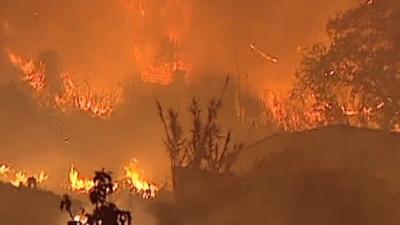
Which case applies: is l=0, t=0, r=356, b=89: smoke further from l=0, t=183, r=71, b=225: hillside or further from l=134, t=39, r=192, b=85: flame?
l=0, t=183, r=71, b=225: hillside

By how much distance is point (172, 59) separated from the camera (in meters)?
32.4

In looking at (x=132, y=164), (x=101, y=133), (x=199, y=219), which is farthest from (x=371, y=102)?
(x=101, y=133)

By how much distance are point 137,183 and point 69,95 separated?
19.8ft

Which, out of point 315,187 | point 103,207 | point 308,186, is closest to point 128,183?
point 308,186

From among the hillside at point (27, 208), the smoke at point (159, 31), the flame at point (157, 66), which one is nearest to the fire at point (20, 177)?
the smoke at point (159, 31)

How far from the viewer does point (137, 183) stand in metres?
26.6

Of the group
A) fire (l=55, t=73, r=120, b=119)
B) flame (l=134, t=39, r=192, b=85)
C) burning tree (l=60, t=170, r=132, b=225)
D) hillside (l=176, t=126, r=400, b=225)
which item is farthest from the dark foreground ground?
flame (l=134, t=39, r=192, b=85)

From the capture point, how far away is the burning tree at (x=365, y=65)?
22.3m

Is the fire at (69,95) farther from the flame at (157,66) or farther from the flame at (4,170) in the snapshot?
the flame at (4,170)

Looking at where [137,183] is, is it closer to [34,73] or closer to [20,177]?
[20,177]

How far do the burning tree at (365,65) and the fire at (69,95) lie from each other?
929cm

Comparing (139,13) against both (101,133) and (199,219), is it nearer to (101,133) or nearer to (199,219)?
(101,133)

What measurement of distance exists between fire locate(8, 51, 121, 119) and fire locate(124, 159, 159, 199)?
2.87 m

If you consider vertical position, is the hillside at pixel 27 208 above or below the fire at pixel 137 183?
below
